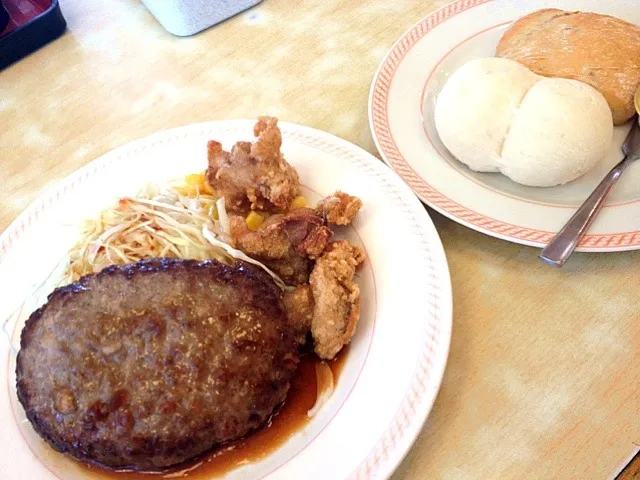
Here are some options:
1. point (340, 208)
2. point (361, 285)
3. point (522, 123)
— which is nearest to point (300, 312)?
point (361, 285)

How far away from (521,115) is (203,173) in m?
1.13

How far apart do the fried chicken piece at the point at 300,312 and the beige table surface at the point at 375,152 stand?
436 millimetres

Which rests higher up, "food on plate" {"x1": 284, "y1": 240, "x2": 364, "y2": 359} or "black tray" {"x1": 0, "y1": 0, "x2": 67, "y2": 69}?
"black tray" {"x1": 0, "y1": 0, "x2": 67, "y2": 69}

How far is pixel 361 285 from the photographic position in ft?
5.62

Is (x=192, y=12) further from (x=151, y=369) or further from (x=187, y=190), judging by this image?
(x=151, y=369)

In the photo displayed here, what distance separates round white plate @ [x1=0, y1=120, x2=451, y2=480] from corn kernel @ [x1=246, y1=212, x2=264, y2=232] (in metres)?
0.21

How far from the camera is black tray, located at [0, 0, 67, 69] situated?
286cm

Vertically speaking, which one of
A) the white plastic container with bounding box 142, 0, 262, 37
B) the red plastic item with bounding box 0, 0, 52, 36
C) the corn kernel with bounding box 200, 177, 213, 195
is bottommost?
the corn kernel with bounding box 200, 177, 213, 195

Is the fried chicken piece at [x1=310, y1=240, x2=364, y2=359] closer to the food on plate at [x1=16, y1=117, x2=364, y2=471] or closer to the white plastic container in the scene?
the food on plate at [x1=16, y1=117, x2=364, y2=471]

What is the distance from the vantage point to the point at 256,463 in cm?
145

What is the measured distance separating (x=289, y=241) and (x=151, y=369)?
58 centimetres

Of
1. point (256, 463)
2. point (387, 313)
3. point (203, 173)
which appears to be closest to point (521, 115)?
point (387, 313)

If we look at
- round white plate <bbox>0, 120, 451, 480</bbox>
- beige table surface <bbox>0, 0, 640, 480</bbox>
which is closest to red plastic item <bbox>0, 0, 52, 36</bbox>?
beige table surface <bbox>0, 0, 640, 480</bbox>

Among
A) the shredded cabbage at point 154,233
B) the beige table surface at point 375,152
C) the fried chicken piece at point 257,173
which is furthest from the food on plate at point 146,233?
the beige table surface at point 375,152
